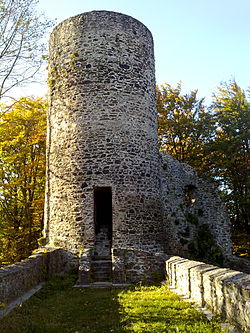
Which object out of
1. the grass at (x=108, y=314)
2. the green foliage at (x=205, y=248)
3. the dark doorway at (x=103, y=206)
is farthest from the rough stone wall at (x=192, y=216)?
the grass at (x=108, y=314)

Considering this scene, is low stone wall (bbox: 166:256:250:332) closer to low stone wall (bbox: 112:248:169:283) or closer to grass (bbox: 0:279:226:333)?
grass (bbox: 0:279:226:333)

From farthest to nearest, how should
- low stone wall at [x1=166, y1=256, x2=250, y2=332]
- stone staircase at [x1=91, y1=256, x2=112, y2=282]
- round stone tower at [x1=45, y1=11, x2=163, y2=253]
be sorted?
round stone tower at [x1=45, y1=11, x2=163, y2=253], stone staircase at [x1=91, y1=256, x2=112, y2=282], low stone wall at [x1=166, y1=256, x2=250, y2=332]

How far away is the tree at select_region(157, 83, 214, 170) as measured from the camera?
19.6m

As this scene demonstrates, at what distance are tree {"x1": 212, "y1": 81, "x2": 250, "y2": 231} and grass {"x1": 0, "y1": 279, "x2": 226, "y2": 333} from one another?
11.0m

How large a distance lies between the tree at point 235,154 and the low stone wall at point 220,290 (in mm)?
10802

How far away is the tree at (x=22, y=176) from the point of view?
55.1 ft

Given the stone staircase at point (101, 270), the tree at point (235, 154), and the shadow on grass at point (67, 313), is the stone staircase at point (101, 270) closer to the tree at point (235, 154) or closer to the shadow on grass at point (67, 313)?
the shadow on grass at point (67, 313)

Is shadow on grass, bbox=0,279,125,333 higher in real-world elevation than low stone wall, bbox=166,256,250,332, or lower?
lower

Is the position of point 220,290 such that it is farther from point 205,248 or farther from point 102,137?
point 205,248

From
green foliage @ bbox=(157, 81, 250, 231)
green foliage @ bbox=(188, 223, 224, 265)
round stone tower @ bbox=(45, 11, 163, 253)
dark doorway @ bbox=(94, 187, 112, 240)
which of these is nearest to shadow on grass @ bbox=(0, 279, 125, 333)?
round stone tower @ bbox=(45, 11, 163, 253)

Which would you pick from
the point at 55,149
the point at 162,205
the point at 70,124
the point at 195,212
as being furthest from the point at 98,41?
the point at 195,212

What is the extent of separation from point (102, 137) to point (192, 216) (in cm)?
548

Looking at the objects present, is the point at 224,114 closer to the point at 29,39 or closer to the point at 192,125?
the point at 192,125

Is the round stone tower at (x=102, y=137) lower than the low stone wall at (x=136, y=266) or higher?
higher
